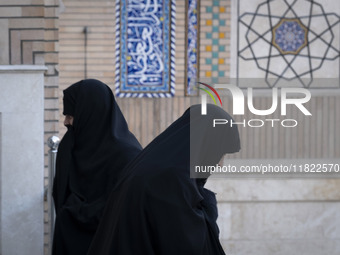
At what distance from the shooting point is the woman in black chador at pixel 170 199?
188cm

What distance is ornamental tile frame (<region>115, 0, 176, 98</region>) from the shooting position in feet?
18.2

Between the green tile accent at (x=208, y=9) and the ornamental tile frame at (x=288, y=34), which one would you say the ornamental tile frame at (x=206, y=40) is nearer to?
the green tile accent at (x=208, y=9)

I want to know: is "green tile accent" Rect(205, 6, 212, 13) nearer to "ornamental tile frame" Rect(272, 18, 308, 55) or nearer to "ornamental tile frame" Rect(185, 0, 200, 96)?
"ornamental tile frame" Rect(185, 0, 200, 96)

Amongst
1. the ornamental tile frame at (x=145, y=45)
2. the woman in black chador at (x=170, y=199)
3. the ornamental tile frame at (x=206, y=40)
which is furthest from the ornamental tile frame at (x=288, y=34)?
the woman in black chador at (x=170, y=199)

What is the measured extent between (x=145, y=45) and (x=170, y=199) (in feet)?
12.4

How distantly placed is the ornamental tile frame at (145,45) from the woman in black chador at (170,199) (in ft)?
11.7

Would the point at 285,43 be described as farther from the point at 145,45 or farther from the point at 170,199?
the point at 170,199

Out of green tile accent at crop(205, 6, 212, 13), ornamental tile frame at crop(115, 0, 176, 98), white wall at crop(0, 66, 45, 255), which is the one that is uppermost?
green tile accent at crop(205, 6, 212, 13)

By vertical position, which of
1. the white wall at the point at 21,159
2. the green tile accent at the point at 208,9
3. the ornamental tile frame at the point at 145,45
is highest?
the green tile accent at the point at 208,9

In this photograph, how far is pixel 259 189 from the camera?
5797 mm

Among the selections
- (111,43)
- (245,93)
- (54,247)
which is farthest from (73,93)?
(245,93)

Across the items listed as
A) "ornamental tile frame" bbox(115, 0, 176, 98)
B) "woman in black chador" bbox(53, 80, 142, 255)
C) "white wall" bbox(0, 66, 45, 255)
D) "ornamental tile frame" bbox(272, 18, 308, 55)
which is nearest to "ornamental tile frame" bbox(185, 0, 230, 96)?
"ornamental tile frame" bbox(115, 0, 176, 98)

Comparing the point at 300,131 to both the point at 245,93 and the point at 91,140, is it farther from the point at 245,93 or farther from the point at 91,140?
the point at 91,140

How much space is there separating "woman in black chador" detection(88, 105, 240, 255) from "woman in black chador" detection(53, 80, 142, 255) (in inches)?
31.4
